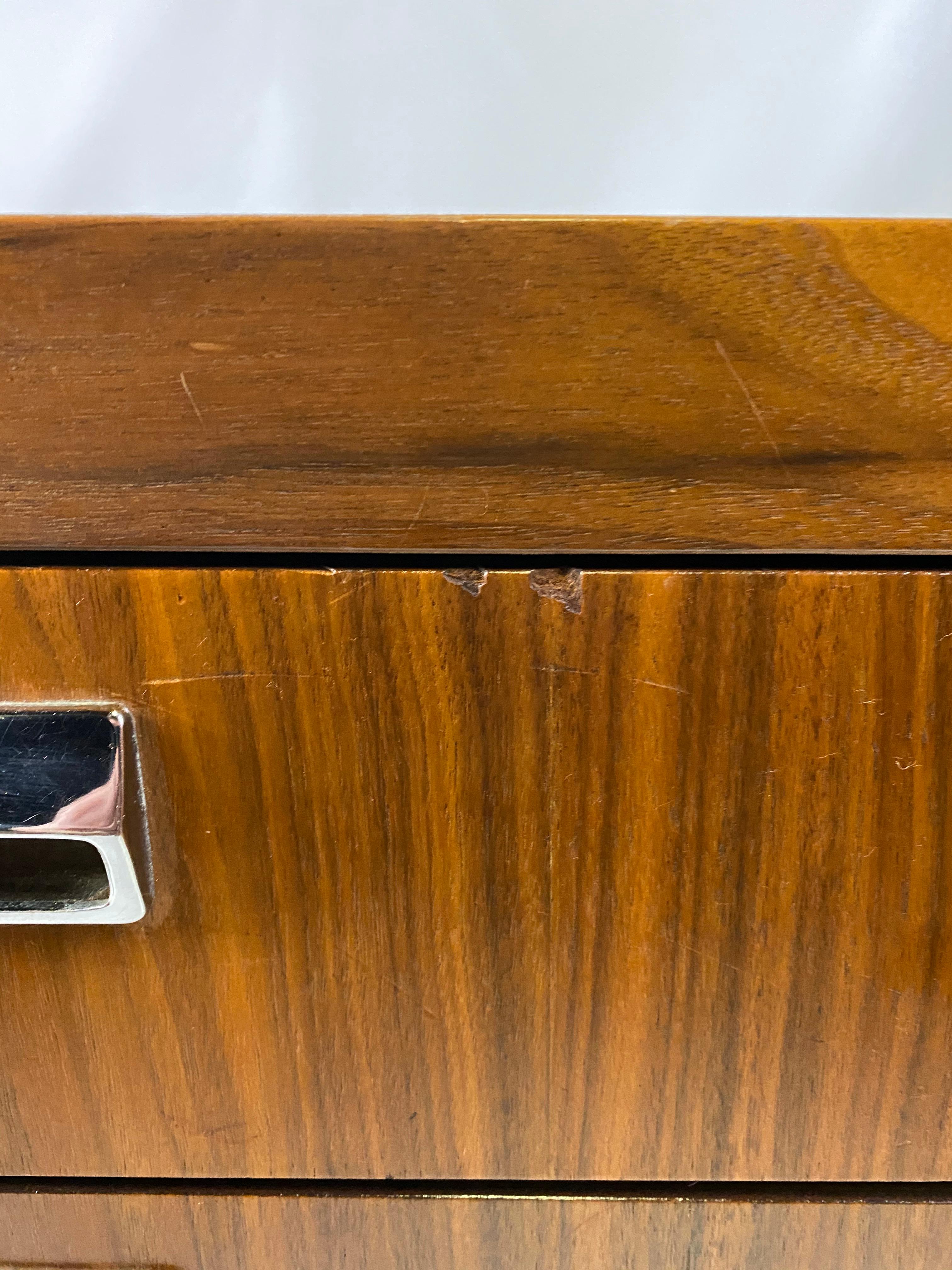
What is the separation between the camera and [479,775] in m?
0.16

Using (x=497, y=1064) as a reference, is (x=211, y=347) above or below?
above

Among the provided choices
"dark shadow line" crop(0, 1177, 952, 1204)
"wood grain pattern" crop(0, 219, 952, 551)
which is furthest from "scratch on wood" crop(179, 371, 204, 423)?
"dark shadow line" crop(0, 1177, 952, 1204)

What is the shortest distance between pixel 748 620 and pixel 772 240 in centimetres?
6

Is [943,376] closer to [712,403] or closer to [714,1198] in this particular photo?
[712,403]

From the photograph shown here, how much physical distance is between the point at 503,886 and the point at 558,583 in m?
0.06

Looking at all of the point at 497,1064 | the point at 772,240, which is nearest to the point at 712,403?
the point at 772,240

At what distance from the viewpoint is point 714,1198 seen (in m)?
0.20

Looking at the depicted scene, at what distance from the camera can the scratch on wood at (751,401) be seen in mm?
133

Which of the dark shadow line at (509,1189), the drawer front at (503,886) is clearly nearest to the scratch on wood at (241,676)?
the drawer front at (503,886)

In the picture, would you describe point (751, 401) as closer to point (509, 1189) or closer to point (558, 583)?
point (558, 583)

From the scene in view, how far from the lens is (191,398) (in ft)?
0.45

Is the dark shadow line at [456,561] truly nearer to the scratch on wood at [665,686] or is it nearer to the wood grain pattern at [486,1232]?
the scratch on wood at [665,686]

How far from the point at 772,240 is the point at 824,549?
52 mm

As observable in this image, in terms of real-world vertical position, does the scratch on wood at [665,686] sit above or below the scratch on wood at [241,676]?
below
